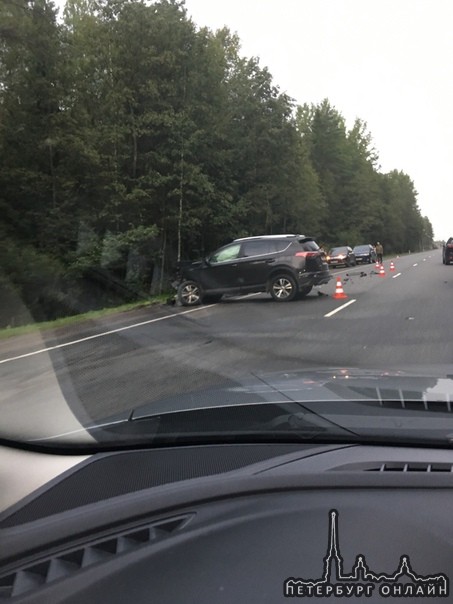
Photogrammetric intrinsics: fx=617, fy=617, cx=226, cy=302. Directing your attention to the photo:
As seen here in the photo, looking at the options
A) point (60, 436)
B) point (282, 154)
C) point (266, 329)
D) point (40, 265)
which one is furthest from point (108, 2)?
point (60, 436)

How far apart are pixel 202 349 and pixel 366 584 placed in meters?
7.18

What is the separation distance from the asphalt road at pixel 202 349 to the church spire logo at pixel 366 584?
211cm

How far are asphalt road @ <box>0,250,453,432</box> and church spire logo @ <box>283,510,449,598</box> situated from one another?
2.11 m

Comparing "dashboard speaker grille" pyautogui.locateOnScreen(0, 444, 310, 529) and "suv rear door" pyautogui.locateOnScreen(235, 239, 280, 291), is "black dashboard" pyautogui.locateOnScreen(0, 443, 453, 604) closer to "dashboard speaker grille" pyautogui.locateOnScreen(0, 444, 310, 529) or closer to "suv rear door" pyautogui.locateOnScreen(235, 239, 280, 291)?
"dashboard speaker grille" pyautogui.locateOnScreen(0, 444, 310, 529)

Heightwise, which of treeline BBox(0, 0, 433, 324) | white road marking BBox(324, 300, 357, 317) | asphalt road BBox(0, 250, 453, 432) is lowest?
asphalt road BBox(0, 250, 453, 432)

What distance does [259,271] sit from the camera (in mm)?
17312

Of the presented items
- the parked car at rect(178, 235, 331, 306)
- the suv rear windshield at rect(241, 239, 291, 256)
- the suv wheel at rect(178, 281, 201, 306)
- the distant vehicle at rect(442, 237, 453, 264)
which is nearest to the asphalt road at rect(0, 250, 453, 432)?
the parked car at rect(178, 235, 331, 306)

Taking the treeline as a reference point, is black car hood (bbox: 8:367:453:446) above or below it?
below

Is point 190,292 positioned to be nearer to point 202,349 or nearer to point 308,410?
point 202,349

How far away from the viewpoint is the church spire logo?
2039mm

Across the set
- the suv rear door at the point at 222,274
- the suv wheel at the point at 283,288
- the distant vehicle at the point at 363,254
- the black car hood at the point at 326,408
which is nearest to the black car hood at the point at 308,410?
the black car hood at the point at 326,408

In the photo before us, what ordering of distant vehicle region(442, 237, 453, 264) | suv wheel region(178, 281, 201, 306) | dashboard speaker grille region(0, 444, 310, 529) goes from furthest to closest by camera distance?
distant vehicle region(442, 237, 453, 264) < suv wheel region(178, 281, 201, 306) < dashboard speaker grille region(0, 444, 310, 529)

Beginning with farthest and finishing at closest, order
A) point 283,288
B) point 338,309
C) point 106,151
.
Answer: point 106,151 < point 283,288 < point 338,309

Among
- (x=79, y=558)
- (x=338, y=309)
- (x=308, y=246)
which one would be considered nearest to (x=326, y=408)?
(x=79, y=558)
